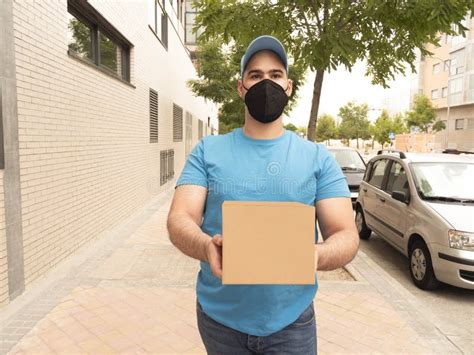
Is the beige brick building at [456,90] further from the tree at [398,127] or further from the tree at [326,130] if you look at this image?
the tree at [326,130]

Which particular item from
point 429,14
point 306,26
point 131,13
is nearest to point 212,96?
point 131,13

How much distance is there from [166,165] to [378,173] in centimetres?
873

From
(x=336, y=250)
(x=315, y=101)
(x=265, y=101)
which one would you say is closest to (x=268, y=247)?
(x=336, y=250)

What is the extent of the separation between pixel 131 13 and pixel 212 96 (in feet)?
32.0

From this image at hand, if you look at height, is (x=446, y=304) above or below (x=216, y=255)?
below

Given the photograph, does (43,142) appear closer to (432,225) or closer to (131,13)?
(432,225)

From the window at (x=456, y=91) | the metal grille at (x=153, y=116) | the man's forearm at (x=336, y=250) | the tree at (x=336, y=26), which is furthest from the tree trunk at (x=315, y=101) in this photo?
the window at (x=456, y=91)

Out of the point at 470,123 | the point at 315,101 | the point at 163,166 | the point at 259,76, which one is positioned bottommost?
the point at 163,166

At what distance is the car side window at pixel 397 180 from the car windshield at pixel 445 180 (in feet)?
0.65

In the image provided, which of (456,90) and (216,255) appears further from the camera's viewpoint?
(456,90)

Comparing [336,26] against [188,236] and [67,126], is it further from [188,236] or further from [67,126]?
[188,236]

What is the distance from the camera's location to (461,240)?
4.69 meters

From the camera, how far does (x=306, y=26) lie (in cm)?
557

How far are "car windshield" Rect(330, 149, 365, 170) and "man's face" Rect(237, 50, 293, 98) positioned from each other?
405 inches
